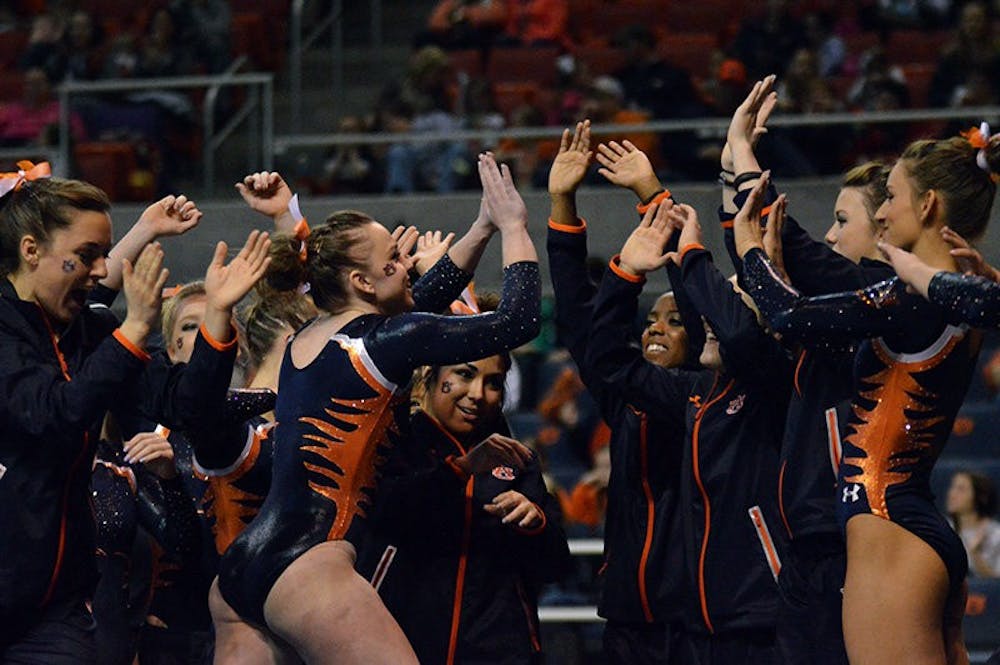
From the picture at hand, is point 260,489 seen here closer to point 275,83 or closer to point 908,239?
point 908,239

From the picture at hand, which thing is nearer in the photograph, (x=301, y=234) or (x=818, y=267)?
(x=818, y=267)

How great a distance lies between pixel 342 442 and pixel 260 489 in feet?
2.38

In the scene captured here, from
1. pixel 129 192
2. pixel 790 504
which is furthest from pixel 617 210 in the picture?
pixel 790 504

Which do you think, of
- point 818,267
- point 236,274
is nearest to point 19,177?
point 236,274

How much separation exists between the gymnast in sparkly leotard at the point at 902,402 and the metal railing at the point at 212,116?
249 inches

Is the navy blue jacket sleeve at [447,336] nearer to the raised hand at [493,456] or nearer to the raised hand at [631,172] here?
the raised hand at [493,456]

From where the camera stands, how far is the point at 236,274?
4.12 meters

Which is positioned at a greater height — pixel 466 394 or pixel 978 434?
pixel 466 394

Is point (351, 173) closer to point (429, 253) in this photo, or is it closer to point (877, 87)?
point (877, 87)

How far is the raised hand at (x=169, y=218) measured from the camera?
449cm

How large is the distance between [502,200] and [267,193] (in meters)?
1.02

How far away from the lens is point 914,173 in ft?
13.1

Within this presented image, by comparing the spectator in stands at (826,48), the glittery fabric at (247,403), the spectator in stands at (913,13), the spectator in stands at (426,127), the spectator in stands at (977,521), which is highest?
the glittery fabric at (247,403)

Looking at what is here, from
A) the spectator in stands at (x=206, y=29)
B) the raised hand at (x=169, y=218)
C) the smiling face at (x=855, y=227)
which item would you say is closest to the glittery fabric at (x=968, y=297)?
the smiling face at (x=855, y=227)
